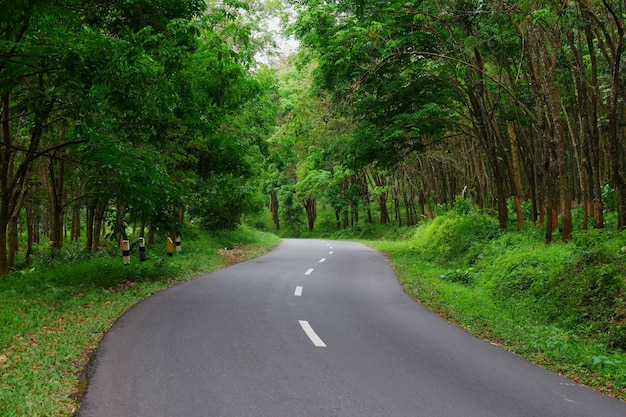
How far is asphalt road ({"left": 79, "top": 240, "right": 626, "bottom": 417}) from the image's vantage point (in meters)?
4.79

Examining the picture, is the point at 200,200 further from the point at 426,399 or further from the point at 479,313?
the point at 426,399

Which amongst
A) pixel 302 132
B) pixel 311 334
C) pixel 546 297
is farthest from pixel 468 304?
pixel 302 132

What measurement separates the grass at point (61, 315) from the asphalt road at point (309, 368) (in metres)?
0.34

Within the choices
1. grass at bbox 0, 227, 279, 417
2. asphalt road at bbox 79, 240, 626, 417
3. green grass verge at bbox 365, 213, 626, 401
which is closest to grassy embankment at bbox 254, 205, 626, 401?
green grass verge at bbox 365, 213, 626, 401

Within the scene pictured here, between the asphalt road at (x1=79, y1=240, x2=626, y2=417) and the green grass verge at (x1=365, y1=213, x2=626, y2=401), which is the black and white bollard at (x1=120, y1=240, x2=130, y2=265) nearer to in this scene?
the asphalt road at (x1=79, y1=240, x2=626, y2=417)

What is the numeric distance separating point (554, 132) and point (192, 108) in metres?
9.26

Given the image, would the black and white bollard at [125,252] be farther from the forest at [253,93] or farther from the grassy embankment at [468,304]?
the forest at [253,93]

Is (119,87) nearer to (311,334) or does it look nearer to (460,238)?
(311,334)

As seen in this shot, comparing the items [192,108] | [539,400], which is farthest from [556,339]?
[192,108]

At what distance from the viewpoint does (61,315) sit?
909 centimetres

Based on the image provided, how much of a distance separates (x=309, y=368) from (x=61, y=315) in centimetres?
561

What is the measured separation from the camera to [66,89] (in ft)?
29.3

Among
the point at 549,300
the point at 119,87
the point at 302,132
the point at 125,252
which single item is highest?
the point at 302,132

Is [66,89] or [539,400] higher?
[66,89]
